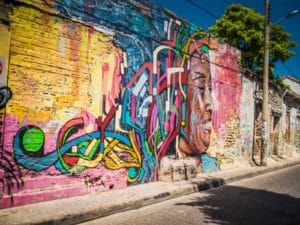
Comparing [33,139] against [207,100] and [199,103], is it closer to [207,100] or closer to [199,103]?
[199,103]

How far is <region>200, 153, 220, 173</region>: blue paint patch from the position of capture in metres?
9.70

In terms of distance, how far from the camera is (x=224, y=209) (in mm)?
5641

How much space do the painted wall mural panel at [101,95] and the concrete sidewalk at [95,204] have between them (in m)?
0.29

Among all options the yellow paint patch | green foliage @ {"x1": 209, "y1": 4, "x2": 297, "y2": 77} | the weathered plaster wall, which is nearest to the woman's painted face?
the weathered plaster wall

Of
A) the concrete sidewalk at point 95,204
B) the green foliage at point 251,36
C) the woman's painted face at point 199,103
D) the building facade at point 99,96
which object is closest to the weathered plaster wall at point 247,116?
the building facade at point 99,96

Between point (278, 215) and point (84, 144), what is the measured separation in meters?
3.96

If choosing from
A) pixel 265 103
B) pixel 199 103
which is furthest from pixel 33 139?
pixel 265 103

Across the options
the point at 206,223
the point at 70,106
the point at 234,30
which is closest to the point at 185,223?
the point at 206,223

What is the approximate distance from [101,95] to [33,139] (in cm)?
176

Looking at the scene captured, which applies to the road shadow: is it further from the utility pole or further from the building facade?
the utility pole

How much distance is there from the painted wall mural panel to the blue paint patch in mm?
92

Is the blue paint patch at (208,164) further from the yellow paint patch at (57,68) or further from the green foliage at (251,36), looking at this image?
the green foliage at (251,36)

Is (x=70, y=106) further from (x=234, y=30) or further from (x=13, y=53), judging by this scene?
(x=234, y=30)

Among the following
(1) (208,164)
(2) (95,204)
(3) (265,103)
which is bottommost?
(2) (95,204)
